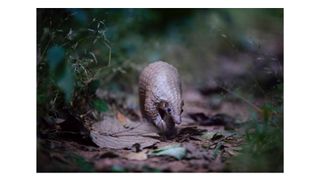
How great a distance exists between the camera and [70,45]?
16.8ft

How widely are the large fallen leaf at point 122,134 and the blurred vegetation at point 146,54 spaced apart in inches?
8.7

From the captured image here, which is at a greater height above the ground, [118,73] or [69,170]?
[118,73]

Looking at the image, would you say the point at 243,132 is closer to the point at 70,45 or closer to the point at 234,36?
the point at 234,36

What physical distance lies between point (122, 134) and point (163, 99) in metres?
0.56

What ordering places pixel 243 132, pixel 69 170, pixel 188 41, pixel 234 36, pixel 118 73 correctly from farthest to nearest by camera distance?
pixel 188 41 < pixel 118 73 < pixel 234 36 < pixel 243 132 < pixel 69 170

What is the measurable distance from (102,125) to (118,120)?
566mm

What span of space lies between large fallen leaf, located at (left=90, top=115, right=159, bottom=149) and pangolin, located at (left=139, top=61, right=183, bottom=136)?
129 mm

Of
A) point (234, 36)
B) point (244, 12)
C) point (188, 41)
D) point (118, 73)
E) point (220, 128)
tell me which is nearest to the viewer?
point (244, 12)

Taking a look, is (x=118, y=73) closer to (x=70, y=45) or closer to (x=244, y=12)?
(x=70, y=45)

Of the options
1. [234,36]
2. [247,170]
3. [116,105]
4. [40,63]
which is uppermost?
[234,36]

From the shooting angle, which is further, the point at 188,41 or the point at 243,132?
the point at 188,41

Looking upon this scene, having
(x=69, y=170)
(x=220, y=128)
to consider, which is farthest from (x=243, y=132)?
(x=69, y=170)

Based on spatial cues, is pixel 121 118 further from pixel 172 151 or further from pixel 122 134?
pixel 172 151

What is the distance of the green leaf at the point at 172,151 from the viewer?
479cm
